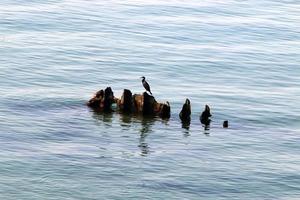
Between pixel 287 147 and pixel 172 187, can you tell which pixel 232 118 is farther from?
pixel 172 187

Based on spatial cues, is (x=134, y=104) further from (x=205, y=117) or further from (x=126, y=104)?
(x=205, y=117)

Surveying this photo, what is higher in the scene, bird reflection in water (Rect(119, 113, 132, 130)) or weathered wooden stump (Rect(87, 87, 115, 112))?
weathered wooden stump (Rect(87, 87, 115, 112))

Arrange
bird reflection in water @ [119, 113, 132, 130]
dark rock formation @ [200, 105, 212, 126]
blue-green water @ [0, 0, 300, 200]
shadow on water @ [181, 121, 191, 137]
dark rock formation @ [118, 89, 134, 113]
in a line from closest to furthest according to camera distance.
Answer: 1. blue-green water @ [0, 0, 300, 200]
2. shadow on water @ [181, 121, 191, 137]
3. bird reflection in water @ [119, 113, 132, 130]
4. dark rock formation @ [200, 105, 212, 126]
5. dark rock formation @ [118, 89, 134, 113]

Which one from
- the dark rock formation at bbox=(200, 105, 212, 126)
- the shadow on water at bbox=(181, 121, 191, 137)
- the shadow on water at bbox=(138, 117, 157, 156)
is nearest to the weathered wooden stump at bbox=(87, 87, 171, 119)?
the shadow on water at bbox=(138, 117, 157, 156)

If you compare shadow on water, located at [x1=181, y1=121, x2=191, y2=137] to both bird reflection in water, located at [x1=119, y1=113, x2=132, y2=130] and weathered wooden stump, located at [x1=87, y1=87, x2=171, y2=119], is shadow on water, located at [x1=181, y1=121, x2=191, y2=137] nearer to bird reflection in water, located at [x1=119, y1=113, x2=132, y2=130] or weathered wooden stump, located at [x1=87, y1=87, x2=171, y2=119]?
weathered wooden stump, located at [x1=87, y1=87, x2=171, y2=119]

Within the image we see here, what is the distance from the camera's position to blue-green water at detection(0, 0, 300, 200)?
58125mm

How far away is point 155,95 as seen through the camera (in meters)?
79.8

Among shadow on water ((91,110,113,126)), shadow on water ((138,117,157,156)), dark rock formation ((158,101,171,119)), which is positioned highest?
dark rock formation ((158,101,171,119))

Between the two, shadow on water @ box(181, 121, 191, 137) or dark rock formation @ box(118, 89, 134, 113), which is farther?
Result: dark rock formation @ box(118, 89, 134, 113)

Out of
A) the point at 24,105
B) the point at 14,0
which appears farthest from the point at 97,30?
the point at 24,105

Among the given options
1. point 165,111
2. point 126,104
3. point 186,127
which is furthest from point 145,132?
point 126,104

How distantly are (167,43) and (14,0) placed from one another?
28270 millimetres

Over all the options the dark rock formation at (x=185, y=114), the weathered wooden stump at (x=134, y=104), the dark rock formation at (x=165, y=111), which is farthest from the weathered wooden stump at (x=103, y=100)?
the dark rock formation at (x=185, y=114)

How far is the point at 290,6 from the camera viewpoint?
5153 inches
